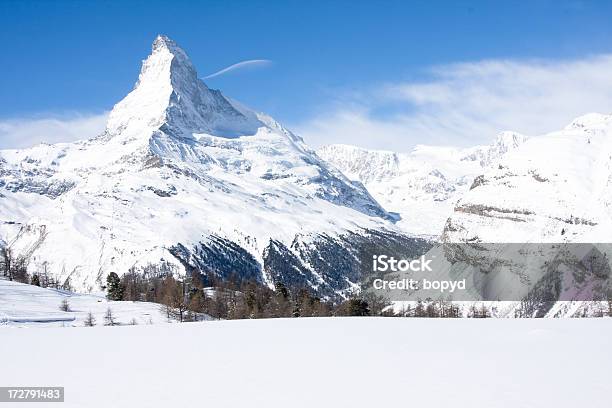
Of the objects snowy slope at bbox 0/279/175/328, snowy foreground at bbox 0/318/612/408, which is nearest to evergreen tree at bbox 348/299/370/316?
snowy slope at bbox 0/279/175/328

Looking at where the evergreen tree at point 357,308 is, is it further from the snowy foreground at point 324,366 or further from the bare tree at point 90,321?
the snowy foreground at point 324,366

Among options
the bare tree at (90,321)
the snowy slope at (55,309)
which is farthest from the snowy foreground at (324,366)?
the snowy slope at (55,309)

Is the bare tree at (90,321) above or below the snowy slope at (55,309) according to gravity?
below

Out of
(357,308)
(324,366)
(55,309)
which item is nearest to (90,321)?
(55,309)

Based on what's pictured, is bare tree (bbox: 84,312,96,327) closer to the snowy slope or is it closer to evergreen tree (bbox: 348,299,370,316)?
the snowy slope

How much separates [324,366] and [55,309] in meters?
132

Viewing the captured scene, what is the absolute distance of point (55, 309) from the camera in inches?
6240

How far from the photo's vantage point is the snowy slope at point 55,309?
453 ft

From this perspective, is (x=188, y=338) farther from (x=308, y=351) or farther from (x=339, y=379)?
(x=339, y=379)

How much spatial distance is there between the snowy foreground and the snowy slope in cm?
7321

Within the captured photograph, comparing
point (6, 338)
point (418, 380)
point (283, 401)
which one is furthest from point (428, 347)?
point (6, 338)

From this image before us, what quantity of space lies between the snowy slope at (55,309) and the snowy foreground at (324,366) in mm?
73209

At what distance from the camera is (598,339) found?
2247 inches

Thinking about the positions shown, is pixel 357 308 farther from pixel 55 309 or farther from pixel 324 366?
pixel 324 366
